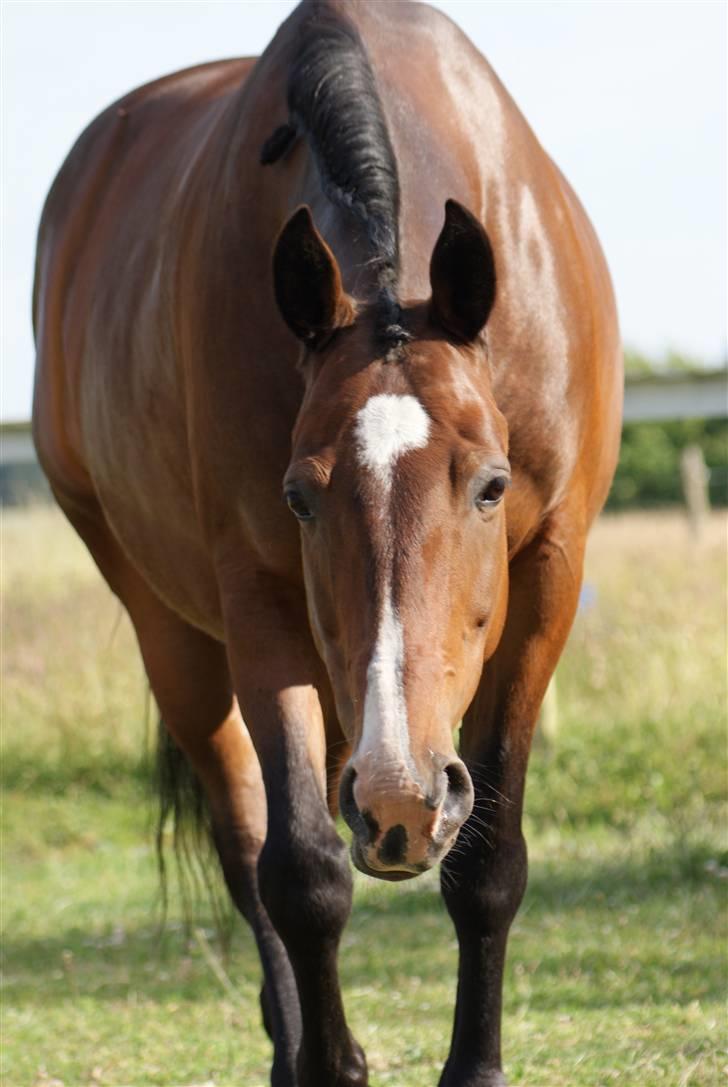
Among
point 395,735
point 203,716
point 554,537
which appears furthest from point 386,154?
point 203,716

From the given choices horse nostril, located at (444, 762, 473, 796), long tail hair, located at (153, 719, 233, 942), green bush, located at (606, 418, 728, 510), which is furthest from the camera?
green bush, located at (606, 418, 728, 510)

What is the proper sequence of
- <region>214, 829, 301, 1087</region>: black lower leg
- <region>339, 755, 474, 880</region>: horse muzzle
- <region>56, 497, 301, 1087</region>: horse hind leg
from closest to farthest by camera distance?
<region>339, 755, 474, 880</region>: horse muzzle
<region>214, 829, 301, 1087</region>: black lower leg
<region>56, 497, 301, 1087</region>: horse hind leg

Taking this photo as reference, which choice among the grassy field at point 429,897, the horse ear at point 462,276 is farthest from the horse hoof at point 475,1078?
the horse ear at point 462,276

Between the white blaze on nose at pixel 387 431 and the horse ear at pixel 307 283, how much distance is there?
0.29 meters

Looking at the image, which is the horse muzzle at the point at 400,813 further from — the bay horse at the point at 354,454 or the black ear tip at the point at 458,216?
the black ear tip at the point at 458,216

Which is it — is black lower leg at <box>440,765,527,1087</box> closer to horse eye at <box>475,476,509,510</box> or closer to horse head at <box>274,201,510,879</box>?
horse head at <box>274,201,510,879</box>

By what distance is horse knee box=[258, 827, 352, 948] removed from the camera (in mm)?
3344

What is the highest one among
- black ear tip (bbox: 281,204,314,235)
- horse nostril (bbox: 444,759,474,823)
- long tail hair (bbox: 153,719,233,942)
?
black ear tip (bbox: 281,204,314,235)

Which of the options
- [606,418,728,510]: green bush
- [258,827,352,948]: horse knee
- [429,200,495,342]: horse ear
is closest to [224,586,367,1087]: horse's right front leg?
[258,827,352,948]: horse knee

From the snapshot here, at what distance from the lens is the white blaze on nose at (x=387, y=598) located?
2.59 metres

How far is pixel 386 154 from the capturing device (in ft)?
11.2

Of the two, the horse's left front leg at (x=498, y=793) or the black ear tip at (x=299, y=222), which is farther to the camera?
the horse's left front leg at (x=498, y=793)

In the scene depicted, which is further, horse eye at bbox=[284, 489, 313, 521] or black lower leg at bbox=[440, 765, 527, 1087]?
black lower leg at bbox=[440, 765, 527, 1087]

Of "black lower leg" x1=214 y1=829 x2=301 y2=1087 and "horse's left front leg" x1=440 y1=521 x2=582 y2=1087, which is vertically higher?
"horse's left front leg" x1=440 y1=521 x2=582 y2=1087
